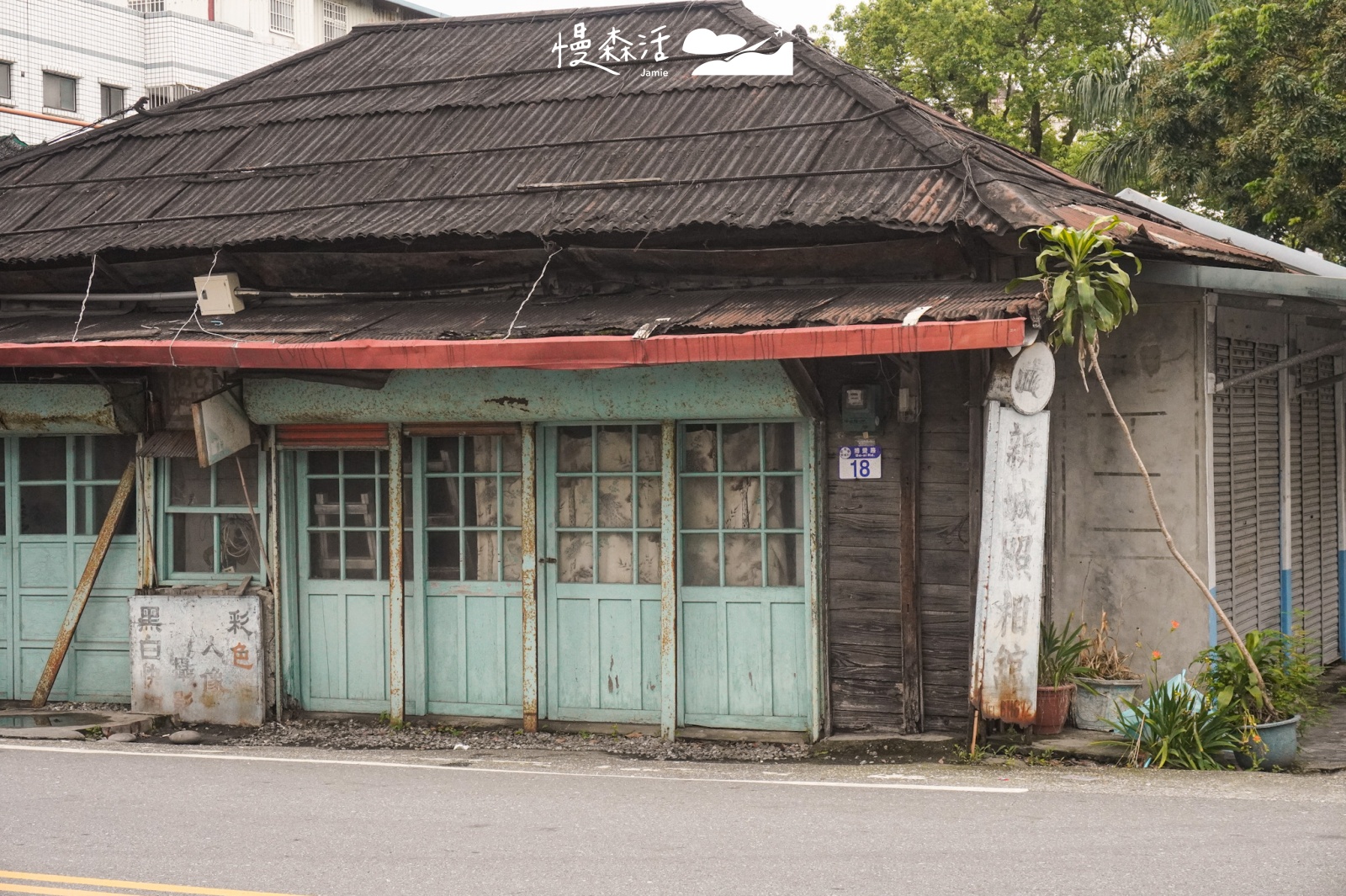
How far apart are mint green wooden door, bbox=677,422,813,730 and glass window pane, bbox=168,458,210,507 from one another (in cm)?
383

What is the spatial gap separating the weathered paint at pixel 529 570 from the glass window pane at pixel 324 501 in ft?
5.16

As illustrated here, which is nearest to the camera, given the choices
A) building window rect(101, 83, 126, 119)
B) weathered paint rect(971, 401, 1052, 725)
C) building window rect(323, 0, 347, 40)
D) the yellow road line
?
the yellow road line

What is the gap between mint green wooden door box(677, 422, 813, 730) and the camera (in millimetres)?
9562

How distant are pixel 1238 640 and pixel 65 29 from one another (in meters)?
36.5

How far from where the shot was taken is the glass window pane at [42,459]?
448 inches

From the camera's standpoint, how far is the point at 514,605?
33.3 ft

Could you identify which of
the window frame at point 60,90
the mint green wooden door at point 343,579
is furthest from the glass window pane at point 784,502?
the window frame at point 60,90

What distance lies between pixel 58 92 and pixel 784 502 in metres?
33.6

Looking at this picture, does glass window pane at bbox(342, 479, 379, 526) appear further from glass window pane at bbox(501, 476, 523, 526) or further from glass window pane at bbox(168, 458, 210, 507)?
glass window pane at bbox(168, 458, 210, 507)

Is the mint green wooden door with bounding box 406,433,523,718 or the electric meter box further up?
the electric meter box

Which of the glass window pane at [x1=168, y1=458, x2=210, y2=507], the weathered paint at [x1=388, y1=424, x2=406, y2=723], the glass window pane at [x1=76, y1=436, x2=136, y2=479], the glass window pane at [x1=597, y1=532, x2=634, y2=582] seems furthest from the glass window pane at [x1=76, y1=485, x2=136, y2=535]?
the glass window pane at [x1=597, y1=532, x2=634, y2=582]

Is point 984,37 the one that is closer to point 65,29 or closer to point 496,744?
point 65,29

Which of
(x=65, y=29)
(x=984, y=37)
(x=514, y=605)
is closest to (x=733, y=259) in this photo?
(x=514, y=605)

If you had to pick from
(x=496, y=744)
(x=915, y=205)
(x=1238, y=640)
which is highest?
(x=915, y=205)
